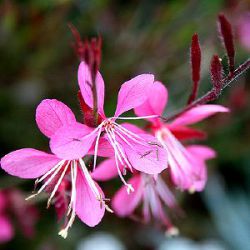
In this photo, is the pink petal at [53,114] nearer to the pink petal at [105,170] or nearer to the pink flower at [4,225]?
the pink petal at [105,170]

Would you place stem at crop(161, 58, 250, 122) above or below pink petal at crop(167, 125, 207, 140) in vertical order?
above

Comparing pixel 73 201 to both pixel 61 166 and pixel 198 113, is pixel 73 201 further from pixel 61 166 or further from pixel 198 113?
pixel 198 113

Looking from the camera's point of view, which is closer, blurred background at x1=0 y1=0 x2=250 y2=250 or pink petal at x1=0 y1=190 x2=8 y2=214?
pink petal at x1=0 y1=190 x2=8 y2=214

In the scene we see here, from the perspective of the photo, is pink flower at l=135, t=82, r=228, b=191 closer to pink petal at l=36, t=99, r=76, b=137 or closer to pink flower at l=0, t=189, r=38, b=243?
pink petal at l=36, t=99, r=76, b=137

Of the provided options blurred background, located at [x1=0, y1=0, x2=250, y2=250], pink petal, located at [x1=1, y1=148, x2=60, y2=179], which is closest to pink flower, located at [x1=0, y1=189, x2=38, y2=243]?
blurred background, located at [x1=0, y1=0, x2=250, y2=250]

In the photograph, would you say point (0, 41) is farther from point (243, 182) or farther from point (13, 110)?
point (243, 182)

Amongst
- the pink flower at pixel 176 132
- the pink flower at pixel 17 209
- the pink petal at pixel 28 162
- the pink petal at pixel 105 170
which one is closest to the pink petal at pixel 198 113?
the pink flower at pixel 176 132

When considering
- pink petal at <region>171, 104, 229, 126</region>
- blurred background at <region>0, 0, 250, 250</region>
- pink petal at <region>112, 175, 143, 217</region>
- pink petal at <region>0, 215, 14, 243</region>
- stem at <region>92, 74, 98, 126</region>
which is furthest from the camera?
blurred background at <region>0, 0, 250, 250</region>
